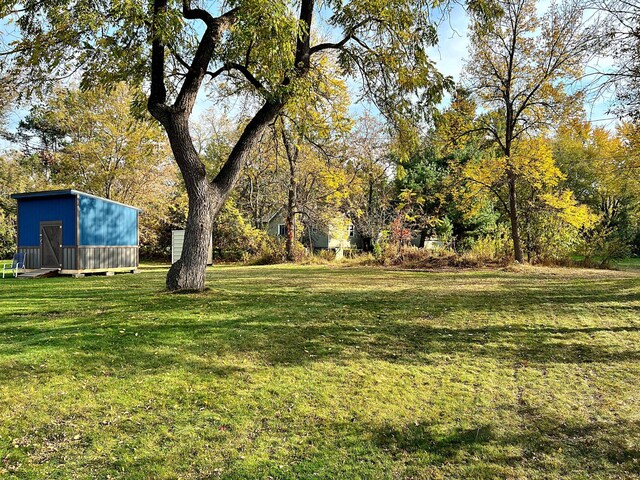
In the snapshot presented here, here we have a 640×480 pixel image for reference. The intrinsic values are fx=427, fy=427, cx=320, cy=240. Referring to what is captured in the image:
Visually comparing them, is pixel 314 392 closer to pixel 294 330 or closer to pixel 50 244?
pixel 294 330

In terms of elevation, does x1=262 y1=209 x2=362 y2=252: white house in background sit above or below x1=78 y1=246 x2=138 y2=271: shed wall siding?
above

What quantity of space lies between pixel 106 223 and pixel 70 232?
4.75ft

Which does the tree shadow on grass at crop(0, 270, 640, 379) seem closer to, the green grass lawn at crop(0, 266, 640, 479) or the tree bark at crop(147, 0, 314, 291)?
the green grass lawn at crop(0, 266, 640, 479)

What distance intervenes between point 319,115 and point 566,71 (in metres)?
11.0

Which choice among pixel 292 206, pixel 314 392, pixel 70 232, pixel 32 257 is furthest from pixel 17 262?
pixel 314 392

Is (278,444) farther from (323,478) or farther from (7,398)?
(7,398)

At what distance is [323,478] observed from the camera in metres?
2.81

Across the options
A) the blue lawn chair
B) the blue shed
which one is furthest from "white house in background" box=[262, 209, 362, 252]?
the blue lawn chair

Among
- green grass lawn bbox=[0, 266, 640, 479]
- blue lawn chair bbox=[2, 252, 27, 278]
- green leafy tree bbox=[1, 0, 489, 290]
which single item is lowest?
green grass lawn bbox=[0, 266, 640, 479]

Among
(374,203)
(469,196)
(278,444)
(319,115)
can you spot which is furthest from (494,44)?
(278,444)

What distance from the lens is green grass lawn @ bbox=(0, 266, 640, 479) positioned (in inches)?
118

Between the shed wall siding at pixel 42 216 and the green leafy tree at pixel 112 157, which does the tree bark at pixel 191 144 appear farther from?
the green leafy tree at pixel 112 157

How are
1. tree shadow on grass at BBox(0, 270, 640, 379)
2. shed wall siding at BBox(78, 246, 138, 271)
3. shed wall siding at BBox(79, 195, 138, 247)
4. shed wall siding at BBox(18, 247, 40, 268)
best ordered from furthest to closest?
shed wall siding at BBox(18, 247, 40, 268) → shed wall siding at BBox(79, 195, 138, 247) → shed wall siding at BBox(78, 246, 138, 271) → tree shadow on grass at BBox(0, 270, 640, 379)

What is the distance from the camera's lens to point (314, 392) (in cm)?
410
